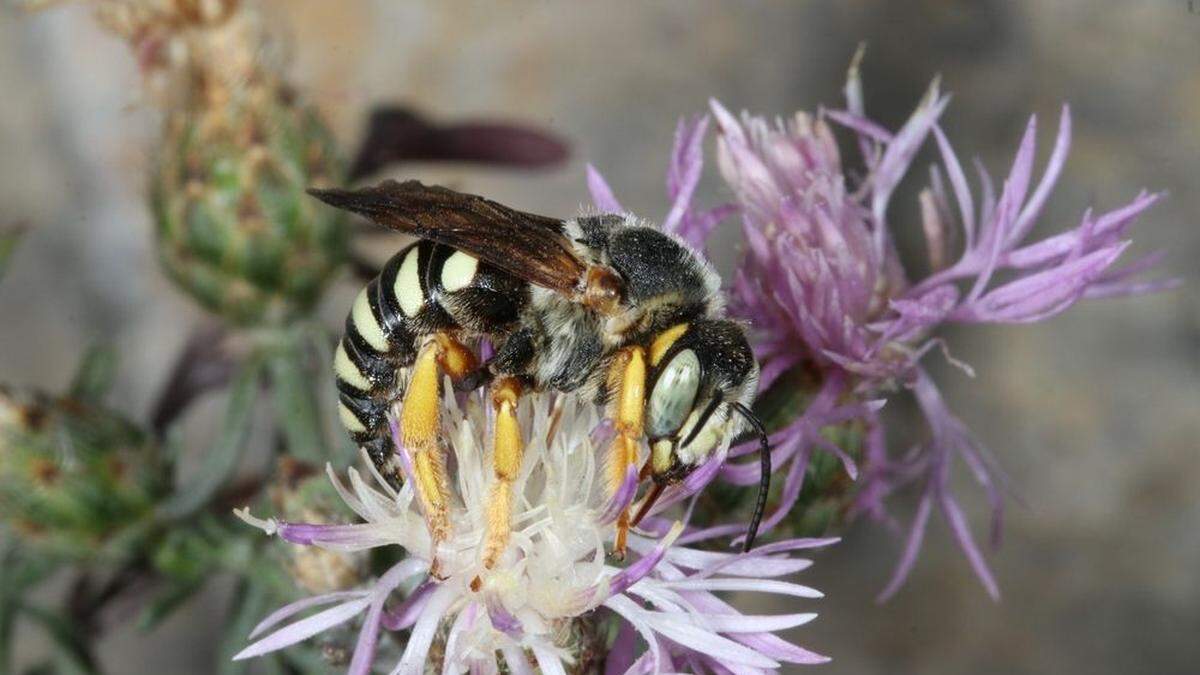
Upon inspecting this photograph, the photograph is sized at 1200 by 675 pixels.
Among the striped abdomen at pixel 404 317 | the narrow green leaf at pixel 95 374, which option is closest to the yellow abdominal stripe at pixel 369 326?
the striped abdomen at pixel 404 317

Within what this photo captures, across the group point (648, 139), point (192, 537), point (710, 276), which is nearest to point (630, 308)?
point (710, 276)

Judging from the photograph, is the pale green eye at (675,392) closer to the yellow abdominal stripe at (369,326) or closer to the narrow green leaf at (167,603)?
the yellow abdominal stripe at (369,326)

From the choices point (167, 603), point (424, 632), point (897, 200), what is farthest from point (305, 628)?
point (897, 200)

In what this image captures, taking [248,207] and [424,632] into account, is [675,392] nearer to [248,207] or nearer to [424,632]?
[424,632]

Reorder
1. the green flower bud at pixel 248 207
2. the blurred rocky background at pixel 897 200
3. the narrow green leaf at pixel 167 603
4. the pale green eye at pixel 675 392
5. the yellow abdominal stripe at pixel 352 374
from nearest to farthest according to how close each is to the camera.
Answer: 1. the pale green eye at pixel 675 392
2. the yellow abdominal stripe at pixel 352 374
3. the narrow green leaf at pixel 167 603
4. the green flower bud at pixel 248 207
5. the blurred rocky background at pixel 897 200

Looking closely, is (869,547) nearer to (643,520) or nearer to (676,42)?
(676,42)

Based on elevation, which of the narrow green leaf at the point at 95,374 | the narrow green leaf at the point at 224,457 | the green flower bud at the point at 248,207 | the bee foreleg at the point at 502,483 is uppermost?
the green flower bud at the point at 248,207

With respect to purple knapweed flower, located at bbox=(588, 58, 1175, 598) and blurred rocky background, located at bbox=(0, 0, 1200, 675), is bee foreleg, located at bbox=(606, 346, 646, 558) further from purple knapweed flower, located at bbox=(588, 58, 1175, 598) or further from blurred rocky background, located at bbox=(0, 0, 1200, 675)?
blurred rocky background, located at bbox=(0, 0, 1200, 675)
